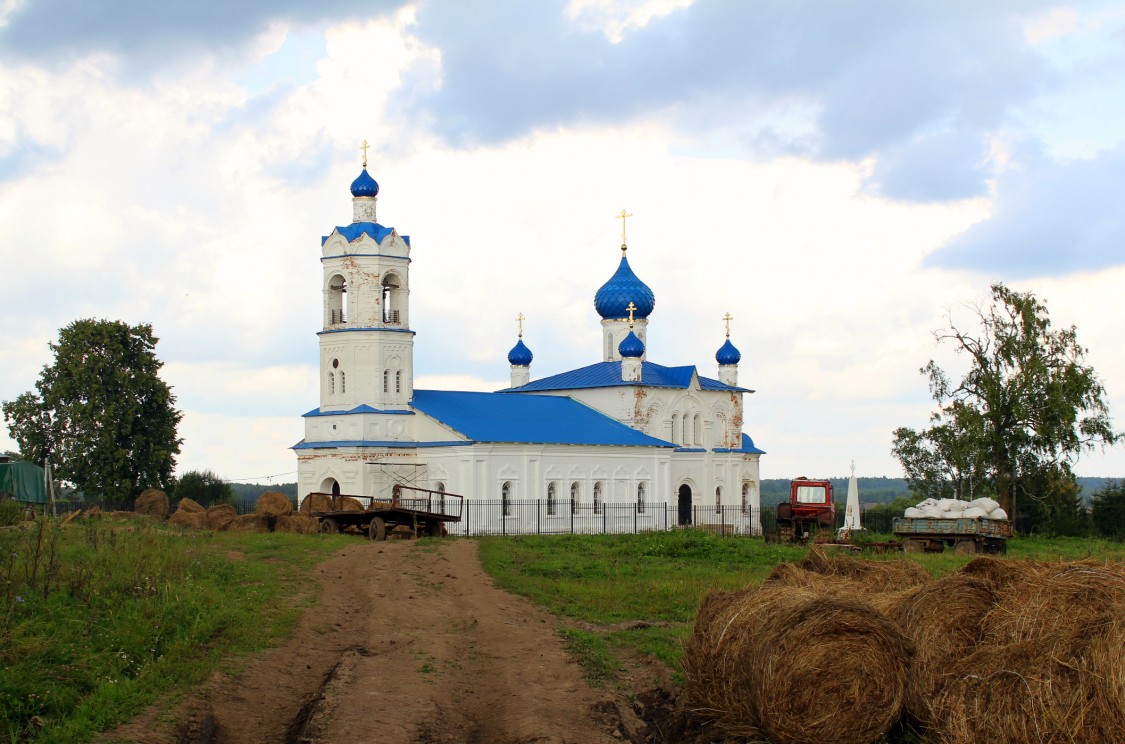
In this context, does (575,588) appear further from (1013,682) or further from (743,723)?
(1013,682)

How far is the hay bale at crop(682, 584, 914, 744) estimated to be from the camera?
1115 centimetres

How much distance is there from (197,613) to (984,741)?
923cm

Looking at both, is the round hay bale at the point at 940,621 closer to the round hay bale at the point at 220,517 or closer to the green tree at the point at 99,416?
the round hay bale at the point at 220,517

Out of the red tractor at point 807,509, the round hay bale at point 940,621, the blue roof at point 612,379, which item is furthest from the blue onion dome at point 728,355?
the round hay bale at point 940,621

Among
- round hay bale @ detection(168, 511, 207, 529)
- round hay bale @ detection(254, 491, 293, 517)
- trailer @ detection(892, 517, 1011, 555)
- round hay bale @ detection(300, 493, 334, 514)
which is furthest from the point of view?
round hay bale @ detection(300, 493, 334, 514)

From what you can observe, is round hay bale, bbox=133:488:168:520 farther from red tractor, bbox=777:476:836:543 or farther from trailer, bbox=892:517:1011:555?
trailer, bbox=892:517:1011:555

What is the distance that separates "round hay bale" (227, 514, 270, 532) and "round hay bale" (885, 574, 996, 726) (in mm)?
23533

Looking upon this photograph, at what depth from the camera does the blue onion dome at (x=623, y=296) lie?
2162 inches

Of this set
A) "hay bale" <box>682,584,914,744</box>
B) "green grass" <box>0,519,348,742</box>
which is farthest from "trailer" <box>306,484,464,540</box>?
"hay bale" <box>682,584,914,744</box>

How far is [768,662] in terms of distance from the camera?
11281 millimetres

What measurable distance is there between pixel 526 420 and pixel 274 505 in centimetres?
1367

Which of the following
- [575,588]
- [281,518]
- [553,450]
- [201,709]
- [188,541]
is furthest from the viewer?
[553,450]

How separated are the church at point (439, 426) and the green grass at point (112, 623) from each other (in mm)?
21584

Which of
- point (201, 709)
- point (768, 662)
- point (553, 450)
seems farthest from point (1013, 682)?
point (553, 450)
